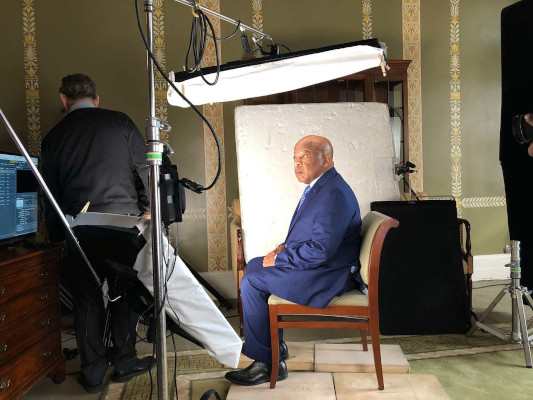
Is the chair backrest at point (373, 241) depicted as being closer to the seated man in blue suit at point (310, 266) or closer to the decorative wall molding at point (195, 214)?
the seated man in blue suit at point (310, 266)

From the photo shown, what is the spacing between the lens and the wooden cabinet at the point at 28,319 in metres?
2.00

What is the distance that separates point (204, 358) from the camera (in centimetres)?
281

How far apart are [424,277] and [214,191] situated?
204cm

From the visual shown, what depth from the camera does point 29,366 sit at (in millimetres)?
2176

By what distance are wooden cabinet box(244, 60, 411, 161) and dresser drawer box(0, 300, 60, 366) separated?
2.34 metres

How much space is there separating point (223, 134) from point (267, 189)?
44.9 inches

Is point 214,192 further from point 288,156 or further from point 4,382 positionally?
point 4,382

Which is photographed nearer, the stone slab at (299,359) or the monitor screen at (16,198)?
the monitor screen at (16,198)

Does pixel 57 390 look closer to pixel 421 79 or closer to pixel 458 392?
pixel 458 392

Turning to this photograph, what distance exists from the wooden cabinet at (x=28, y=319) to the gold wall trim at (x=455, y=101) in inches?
147

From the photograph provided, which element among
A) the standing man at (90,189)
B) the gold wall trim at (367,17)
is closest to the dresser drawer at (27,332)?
the standing man at (90,189)

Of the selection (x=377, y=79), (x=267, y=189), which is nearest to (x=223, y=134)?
(x=267, y=189)

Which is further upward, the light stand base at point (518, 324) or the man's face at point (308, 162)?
the man's face at point (308, 162)

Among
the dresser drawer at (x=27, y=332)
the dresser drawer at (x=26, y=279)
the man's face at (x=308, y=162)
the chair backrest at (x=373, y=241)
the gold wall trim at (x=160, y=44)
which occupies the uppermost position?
the gold wall trim at (x=160, y=44)
